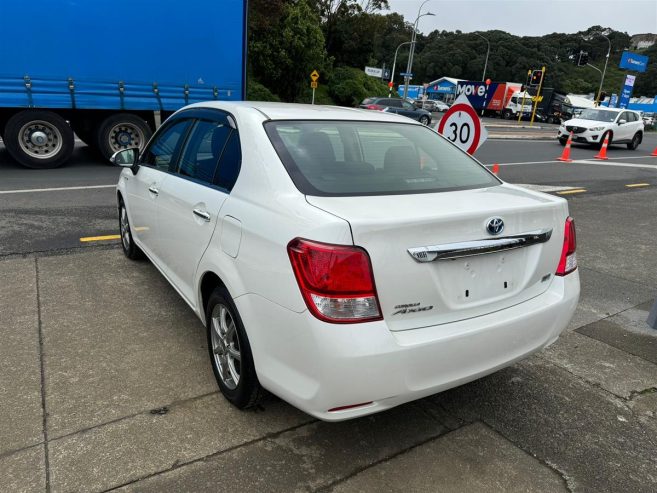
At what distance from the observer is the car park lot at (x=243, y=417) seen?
236 cm

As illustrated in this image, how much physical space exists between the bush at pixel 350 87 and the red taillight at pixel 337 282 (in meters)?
36.5

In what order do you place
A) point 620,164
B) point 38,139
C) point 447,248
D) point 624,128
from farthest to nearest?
point 624,128 → point 620,164 → point 38,139 → point 447,248

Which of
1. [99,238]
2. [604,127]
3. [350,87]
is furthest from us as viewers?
[350,87]

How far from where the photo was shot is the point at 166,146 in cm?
391

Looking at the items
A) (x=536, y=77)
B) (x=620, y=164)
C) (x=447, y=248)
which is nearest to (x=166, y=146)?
(x=447, y=248)

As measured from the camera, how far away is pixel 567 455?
8.46ft

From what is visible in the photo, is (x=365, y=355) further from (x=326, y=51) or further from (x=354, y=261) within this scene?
(x=326, y=51)

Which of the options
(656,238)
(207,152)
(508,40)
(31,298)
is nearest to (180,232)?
(207,152)

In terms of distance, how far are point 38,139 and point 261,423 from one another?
29.9 ft

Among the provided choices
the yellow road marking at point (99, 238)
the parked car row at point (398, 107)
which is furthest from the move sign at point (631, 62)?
the yellow road marking at point (99, 238)

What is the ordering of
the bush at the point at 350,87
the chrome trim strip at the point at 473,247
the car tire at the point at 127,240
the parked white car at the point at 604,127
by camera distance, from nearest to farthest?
the chrome trim strip at the point at 473,247, the car tire at the point at 127,240, the parked white car at the point at 604,127, the bush at the point at 350,87

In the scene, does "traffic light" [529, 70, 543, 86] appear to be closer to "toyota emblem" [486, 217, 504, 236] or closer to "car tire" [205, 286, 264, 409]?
"toyota emblem" [486, 217, 504, 236]

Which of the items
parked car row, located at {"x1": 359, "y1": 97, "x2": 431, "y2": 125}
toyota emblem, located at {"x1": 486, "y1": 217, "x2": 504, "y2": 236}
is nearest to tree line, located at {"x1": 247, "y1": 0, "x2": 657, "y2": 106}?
parked car row, located at {"x1": 359, "y1": 97, "x2": 431, "y2": 125}

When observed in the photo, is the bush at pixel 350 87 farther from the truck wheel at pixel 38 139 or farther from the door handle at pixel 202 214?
the door handle at pixel 202 214
